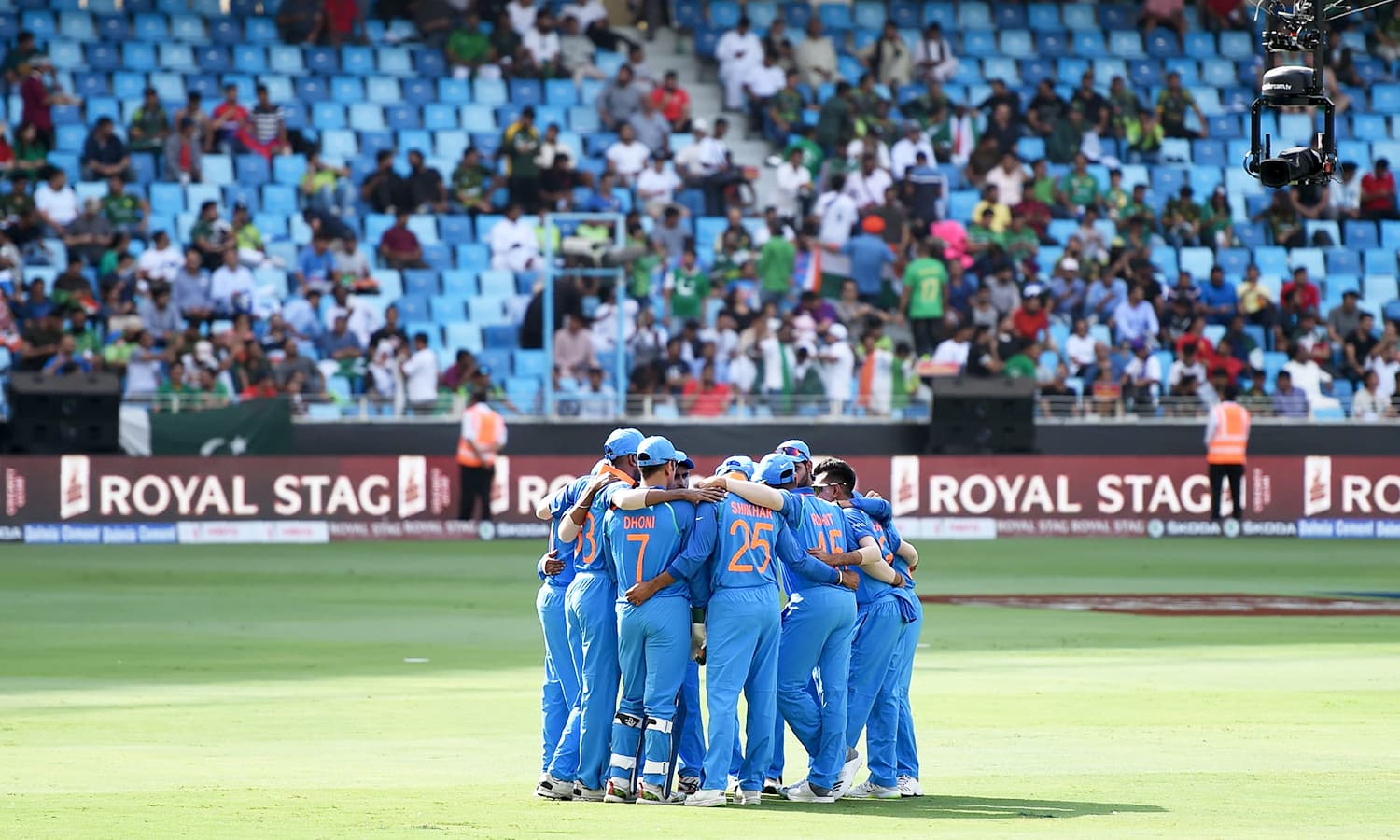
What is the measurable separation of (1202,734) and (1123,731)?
0.44m

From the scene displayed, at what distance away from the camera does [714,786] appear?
1023 centimetres

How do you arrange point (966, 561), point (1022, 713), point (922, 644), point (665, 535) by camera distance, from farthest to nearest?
point (966, 561) → point (922, 644) → point (1022, 713) → point (665, 535)

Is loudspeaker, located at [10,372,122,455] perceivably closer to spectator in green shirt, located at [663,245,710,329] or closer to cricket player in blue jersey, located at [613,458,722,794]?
spectator in green shirt, located at [663,245,710,329]

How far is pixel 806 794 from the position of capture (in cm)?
1052

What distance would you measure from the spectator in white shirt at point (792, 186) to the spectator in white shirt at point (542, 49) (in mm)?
4118

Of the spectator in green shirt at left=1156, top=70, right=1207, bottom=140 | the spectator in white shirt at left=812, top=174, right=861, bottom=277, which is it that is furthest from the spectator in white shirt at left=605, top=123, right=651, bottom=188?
the spectator in green shirt at left=1156, top=70, right=1207, bottom=140

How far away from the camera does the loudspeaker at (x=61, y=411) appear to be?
27.8 meters

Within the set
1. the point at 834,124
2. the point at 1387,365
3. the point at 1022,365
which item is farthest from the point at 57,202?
the point at 1387,365

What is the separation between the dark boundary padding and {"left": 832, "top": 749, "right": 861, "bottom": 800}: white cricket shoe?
1855 centimetres

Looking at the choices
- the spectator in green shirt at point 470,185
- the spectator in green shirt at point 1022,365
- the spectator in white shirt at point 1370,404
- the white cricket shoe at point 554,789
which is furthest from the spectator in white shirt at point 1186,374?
the white cricket shoe at point 554,789

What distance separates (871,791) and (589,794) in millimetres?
1334

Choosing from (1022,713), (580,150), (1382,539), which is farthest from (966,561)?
(1022,713)

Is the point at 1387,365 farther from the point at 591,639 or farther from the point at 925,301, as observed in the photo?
the point at 591,639

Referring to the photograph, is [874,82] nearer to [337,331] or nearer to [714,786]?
[337,331]
